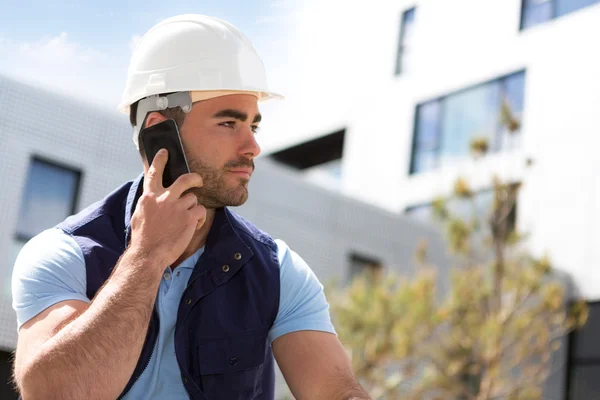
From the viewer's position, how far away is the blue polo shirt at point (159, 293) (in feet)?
7.16

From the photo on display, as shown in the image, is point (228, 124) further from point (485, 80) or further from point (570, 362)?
point (485, 80)

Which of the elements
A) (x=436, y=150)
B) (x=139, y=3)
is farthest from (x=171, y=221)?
(x=436, y=150)

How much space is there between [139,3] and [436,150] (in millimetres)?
12973

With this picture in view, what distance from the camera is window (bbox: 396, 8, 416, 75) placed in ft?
60.1

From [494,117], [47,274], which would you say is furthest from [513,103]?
[47,274]

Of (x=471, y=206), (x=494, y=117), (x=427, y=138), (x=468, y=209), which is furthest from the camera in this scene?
(x=427, y=138)

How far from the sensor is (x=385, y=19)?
19.2 meters

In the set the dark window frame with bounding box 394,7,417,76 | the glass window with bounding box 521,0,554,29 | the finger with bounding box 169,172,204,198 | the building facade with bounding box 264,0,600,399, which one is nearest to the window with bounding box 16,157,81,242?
the building facade with bounding box 264,0,600,399

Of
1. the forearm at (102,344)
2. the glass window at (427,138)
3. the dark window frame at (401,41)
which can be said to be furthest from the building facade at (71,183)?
the forearm at (102,344)

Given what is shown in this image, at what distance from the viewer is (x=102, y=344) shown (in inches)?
80.1

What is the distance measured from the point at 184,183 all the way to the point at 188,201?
6cm

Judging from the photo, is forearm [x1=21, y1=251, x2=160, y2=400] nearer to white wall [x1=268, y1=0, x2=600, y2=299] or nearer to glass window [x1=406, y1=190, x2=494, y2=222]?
white wall [x1=268, y1=0, x2=600, y2=299]

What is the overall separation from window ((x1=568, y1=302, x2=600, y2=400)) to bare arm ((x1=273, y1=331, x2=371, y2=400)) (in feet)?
43.8

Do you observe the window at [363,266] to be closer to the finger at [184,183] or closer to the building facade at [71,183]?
the building facade at [71,183]
